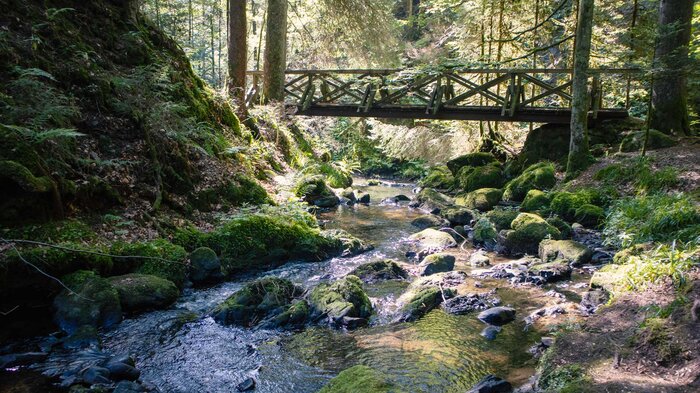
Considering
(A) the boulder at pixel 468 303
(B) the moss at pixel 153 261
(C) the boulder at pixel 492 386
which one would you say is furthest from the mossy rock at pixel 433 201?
(C) the boulder at pixel 492 386

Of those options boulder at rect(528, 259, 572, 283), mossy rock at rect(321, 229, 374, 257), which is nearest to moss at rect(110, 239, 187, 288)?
mossy rock at rect(321, 229, 374, 257)

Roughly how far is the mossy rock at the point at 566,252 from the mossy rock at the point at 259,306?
406 cm

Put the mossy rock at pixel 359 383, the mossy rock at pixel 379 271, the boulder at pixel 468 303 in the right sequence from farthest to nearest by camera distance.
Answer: the mossy rock at pixel 379 271 → the boulder at pixel 468 303 → the mossy rock at pixel 359 383

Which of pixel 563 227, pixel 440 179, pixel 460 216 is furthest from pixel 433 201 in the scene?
pixel 563 227

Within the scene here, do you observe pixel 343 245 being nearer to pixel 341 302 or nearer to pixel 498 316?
pixel 341 302

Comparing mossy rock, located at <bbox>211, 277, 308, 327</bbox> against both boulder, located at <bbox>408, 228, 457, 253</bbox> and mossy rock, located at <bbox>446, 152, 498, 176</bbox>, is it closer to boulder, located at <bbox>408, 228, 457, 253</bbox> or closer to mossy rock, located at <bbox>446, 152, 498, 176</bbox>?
boulder, located at <bbox>408, 228, 457, 253</bbox>

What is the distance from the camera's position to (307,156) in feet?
48.5

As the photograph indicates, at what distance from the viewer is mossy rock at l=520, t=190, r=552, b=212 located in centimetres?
1055

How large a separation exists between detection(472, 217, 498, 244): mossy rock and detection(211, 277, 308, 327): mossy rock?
4326mm

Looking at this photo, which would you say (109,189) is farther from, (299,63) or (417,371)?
(299,63)

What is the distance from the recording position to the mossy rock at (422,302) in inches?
237


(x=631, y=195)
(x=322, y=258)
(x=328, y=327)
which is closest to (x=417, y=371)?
(x=328, y=327)

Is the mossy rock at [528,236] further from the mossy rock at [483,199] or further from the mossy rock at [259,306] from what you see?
the mossy rock at [259,306]

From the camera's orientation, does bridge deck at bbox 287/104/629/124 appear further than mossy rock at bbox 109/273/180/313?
Yes
